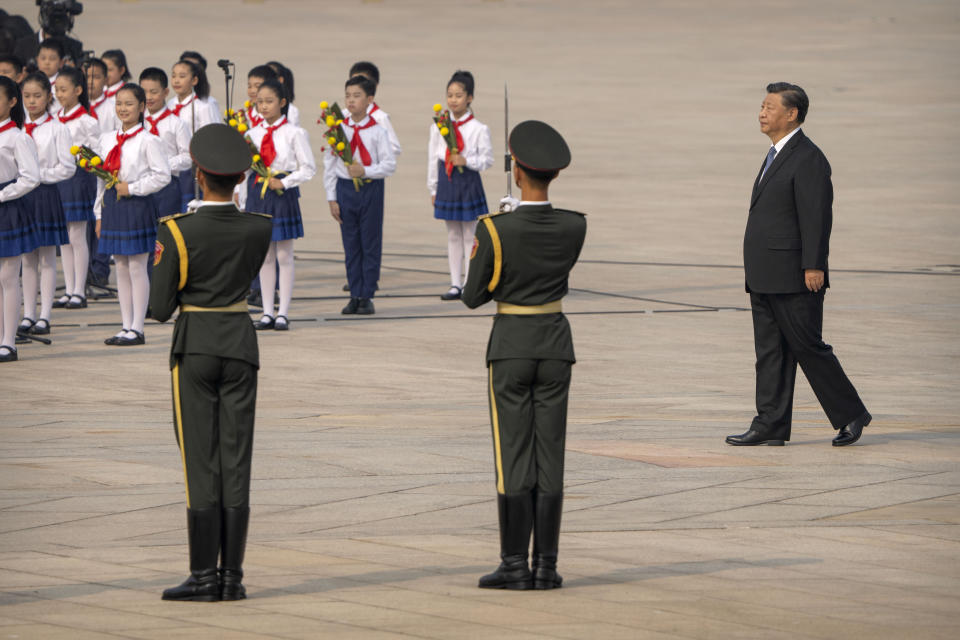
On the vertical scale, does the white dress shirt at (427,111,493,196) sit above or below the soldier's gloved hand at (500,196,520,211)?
above

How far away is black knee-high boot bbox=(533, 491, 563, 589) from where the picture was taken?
6.25 m

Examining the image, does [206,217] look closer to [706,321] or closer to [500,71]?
[706,321]

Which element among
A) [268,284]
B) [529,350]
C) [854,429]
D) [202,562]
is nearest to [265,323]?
[268,284]

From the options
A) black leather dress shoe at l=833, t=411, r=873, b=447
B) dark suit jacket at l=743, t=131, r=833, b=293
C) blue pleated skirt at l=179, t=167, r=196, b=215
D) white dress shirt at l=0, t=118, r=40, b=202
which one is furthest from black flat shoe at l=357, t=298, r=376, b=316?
black leather dress shoe at l=833, t=411, r=873, b=447

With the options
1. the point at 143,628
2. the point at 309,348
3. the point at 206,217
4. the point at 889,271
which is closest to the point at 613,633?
the point at 143,628

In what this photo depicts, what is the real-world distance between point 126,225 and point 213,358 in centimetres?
672

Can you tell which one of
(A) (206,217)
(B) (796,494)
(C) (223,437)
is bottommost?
(B) (796,494)

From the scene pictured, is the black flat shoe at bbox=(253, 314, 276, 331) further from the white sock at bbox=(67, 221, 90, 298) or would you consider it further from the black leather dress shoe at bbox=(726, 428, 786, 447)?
the black leather dress shoe at bbox=(726, 428, 786, 447)

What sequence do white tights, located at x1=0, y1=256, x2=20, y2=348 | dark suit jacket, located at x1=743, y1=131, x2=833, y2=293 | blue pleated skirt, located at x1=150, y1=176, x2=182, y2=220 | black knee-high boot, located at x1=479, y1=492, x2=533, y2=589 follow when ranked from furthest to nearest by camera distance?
blue pleated skirt, located at x1=150, y1=176, x2=182, y2=220
white tights, located at x1=0, y1=256, x2=20, y2=348
dark suit jacket, located at x1=743, y1=131, x2=833, y2=293
black knee-high boot, located at x1=479, y1=492, x2=533, y2=589

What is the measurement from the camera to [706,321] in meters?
13.8

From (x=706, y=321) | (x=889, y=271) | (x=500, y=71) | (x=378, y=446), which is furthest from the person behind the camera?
(x=500, y=71)

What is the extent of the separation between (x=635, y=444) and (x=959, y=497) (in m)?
1.86

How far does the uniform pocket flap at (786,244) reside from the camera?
30.0 feet

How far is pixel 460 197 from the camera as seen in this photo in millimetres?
15039
